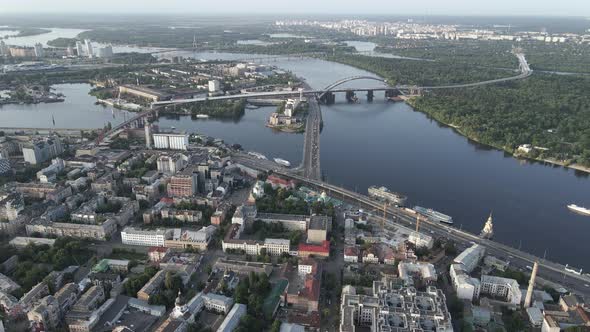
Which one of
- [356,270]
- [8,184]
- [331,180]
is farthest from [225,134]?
[356,270]

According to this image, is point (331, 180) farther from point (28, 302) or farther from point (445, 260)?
point (28, 302)

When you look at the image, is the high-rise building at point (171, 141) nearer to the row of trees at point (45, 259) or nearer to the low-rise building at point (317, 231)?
the row of trees at point (45, 259)

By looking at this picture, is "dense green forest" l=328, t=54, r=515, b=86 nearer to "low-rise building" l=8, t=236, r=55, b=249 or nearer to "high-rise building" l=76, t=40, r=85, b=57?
"low-rise building" l=8, t=236, r=55, b=249

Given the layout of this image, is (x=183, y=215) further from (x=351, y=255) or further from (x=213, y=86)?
(x=213, y=86)

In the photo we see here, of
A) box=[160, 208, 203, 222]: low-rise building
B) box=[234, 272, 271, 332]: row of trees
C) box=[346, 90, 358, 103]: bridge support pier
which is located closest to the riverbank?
box=[346, 90, 358, 103]: bridge support pier

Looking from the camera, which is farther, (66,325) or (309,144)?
(309,144)

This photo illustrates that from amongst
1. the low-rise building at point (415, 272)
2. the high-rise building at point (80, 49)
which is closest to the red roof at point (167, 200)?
the low-rise building at point (415, 272)
